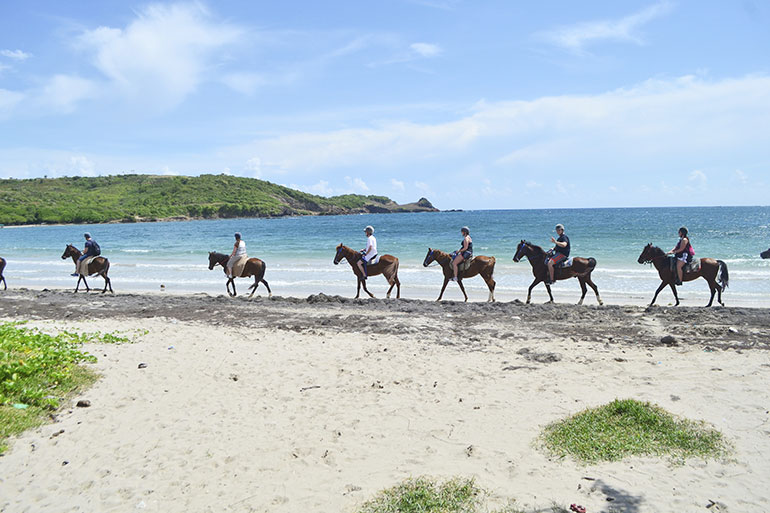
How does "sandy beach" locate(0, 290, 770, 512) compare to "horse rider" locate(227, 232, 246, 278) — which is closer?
"sandy beach" locate(0, 290, 770, 512)

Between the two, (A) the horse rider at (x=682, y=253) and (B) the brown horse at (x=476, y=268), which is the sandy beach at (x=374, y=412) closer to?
(A) the horse rider at (x=682, y=253)

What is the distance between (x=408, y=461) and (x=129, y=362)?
220 inches

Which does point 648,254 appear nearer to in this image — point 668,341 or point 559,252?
point 559,252

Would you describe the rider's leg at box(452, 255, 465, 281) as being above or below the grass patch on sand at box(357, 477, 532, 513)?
above

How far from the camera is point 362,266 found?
56.5 ft

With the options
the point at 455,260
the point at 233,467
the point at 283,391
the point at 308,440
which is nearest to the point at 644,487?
the point at 308,440

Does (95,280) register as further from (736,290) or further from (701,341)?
(736,290)

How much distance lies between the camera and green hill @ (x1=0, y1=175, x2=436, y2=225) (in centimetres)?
10056

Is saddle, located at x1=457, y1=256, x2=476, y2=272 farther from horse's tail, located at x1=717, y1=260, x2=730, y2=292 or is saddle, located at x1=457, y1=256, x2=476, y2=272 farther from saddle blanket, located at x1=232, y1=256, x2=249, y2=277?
saddle blanket, located at x1=232, y1=256, x2=249, y2=277

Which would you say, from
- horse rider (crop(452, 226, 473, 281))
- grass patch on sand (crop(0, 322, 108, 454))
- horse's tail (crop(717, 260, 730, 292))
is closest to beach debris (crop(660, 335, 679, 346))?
horse's tail (crop(717, 260, 730, 292))

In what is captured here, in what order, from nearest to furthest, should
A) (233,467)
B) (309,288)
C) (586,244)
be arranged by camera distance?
(233,467)
(309,288)
(586,244)

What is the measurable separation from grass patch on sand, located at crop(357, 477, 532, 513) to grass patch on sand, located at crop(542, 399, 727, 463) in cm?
129

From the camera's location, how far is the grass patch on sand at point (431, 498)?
14.2ft

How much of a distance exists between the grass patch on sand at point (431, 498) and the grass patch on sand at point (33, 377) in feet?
Answer: 13.4
